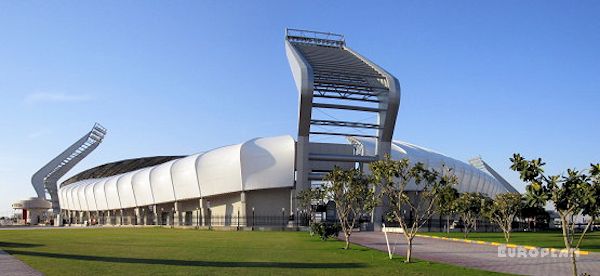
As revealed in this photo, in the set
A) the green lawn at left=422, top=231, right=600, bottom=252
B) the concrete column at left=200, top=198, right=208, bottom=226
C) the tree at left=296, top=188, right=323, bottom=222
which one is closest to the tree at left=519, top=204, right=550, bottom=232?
the green lawn at left=422, top=231, right=600, bottom=252

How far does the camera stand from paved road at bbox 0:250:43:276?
1889 centimetres

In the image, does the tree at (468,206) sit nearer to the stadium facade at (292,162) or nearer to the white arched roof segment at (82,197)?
the stadium facade at (292,162)

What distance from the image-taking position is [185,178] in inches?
3371

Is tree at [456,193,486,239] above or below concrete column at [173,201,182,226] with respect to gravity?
above

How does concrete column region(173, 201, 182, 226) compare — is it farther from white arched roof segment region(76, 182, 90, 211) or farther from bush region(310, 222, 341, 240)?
bush region(310, 222, 341, 240)

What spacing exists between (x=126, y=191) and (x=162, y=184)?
1723 cm

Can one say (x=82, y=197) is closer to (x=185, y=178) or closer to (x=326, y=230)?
(x=185, y=178)

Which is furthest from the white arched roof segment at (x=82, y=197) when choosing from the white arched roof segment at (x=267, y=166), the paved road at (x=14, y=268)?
the paved road at (x=14, y=268)

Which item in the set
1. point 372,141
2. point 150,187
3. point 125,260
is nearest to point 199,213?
point 150,187

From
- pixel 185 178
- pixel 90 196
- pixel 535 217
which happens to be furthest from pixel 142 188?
pixel 535 217

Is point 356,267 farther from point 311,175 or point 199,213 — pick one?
point 199,213

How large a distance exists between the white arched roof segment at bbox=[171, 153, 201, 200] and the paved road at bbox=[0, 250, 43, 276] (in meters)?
57.8

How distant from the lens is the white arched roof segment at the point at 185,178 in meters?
83.4

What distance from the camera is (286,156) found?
260 ft
